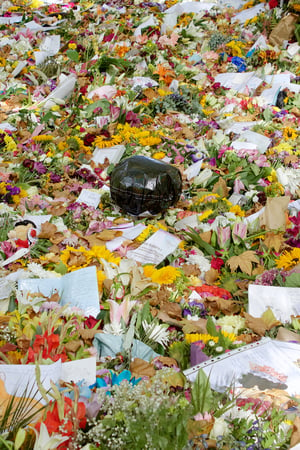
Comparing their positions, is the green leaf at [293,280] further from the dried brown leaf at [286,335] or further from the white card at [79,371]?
the white card at [79,371]

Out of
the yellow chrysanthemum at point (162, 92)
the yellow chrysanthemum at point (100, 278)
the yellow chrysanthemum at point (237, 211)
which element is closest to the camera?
the yellow chrysanthemum at point (100, 278)

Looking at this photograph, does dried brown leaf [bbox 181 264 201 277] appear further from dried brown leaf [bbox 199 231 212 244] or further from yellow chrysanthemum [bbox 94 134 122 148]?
yellow chrysanthemum [bbox 94 134 122 148]

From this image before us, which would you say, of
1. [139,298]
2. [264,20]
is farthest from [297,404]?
[264,20]

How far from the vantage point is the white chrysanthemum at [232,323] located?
2123 millimetres

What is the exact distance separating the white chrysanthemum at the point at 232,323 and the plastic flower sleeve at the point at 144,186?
1025mm

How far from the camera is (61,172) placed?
11.8 feet

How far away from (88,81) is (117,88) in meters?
0.35

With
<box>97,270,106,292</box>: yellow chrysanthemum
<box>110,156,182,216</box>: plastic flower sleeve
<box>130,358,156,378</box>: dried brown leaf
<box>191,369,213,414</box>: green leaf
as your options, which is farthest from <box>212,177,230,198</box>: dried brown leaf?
<box>191,369,213,414</box>: green leaf

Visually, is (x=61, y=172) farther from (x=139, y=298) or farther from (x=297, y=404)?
(x=297, y=404)

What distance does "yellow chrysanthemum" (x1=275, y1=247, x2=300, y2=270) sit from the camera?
250 cm

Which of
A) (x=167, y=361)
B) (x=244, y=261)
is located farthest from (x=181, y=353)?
(x=244, y=261)

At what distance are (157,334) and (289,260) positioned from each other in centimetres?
86

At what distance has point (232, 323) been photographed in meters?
2.16

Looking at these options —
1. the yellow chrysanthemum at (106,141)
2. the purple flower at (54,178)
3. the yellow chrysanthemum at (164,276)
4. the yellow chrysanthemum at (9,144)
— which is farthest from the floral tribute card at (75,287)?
the yellow chrysanthemum at (9,144)
